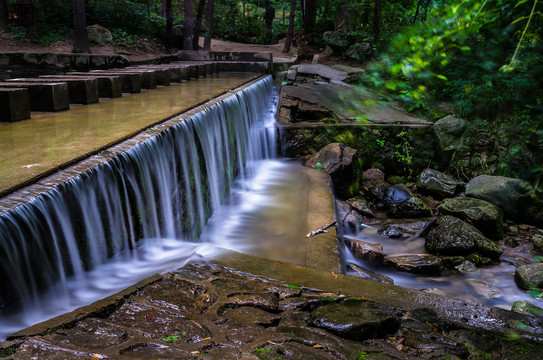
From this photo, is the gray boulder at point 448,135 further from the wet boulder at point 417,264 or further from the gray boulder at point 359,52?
the gray boulder at point 359,52

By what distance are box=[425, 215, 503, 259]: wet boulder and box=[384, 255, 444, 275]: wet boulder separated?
1.42 feet

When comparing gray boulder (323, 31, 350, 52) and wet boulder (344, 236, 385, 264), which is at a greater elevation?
gray boulder (323, 31, 350, 52)

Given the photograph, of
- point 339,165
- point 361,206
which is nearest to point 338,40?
point 339,165

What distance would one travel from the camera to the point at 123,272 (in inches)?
145

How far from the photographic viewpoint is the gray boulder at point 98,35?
56.1 feet

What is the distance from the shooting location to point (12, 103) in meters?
4.96

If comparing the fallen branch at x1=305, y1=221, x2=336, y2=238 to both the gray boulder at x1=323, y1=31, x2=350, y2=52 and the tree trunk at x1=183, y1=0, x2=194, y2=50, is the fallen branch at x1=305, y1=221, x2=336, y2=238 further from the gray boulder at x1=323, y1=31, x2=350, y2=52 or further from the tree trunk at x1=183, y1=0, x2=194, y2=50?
the gray boulder at x1=323, y1=31, x2=350, y2=52

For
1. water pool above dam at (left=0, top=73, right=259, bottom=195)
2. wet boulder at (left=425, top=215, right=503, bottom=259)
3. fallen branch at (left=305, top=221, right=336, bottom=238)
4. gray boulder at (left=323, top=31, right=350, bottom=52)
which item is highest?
gray boulder at (left=323, top=31, right=350, bottom=52)

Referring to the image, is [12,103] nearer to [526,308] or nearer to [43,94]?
[43,94]

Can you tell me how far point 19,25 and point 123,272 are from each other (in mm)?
16614

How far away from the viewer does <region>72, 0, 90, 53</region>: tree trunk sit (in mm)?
13367

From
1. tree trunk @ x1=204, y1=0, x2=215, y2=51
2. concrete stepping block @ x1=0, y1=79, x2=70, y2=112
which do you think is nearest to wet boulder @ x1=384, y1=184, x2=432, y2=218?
concrete stepping block @ x1=0, y1=79, x2=70, y2=112

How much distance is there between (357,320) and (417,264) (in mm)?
3277

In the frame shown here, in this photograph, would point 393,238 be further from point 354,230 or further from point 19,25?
point 19,25
